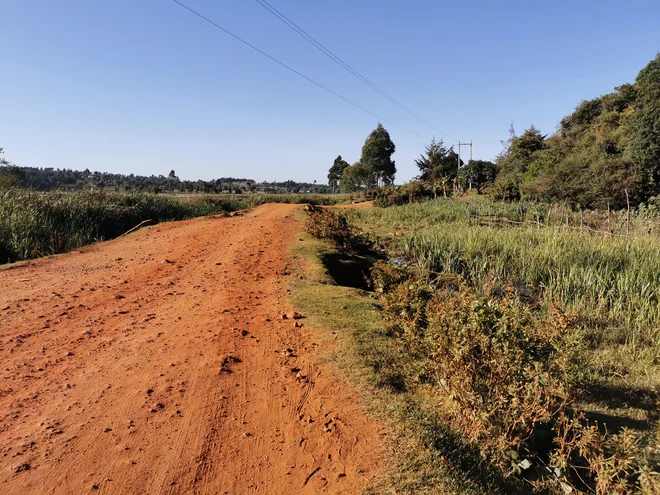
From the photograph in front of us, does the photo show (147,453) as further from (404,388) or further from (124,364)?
(404,388)

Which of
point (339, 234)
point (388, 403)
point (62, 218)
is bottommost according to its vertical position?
point (388, 403)

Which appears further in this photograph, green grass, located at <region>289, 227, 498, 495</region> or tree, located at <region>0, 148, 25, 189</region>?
tree, located at <region>0, 148, 25, 189</region>

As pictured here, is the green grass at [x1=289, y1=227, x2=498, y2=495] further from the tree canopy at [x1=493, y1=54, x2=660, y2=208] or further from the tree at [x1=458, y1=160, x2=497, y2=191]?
the tree at [x1=458, y1=160, x2=497, y2=191]

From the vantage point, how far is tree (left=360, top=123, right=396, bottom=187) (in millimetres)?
38156

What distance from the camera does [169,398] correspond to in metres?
2.74

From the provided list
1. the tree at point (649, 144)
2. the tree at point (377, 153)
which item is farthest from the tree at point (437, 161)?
the tree at point (649, 144)

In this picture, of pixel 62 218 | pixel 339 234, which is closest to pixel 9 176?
pixel 62 218

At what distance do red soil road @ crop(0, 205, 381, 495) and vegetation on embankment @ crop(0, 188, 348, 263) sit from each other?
347 cm

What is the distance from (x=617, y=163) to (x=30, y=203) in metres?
20.7

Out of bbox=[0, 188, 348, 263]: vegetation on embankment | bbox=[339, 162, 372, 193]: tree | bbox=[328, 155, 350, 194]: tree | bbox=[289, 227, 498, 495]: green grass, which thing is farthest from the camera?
bbox=[328, 155, 350, 194]: tree

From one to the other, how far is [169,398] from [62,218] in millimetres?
9663

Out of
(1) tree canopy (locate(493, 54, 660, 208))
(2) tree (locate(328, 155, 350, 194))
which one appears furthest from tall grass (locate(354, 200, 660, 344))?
(2) tree (locate(328, 155, 350, 194))

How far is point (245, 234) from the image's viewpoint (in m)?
9.84

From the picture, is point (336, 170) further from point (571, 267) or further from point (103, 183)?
point (571, 267)
